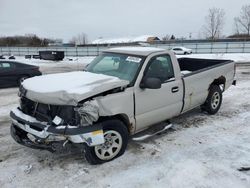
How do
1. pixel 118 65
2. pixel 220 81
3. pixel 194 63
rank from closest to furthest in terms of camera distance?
1. pixel 118 65
2. pixel 220 81
3. pixel 194 63

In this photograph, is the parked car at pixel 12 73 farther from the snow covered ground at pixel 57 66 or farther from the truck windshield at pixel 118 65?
Answer: the truck windshield at pixel 118 65

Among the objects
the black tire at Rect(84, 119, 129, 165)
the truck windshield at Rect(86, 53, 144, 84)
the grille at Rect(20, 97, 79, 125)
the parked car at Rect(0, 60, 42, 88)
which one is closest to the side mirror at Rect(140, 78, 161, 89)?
the truck windshield at Rect(86, 53, 144, 84)

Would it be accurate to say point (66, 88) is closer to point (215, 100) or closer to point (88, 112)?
point (88, 112)

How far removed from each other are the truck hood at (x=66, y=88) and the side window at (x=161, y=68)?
30.0 inches

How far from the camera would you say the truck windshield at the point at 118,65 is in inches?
192

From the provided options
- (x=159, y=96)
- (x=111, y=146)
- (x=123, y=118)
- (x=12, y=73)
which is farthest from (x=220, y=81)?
(x=12, y=73)

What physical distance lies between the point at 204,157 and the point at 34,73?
34.0 ft

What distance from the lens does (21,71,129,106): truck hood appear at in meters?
3.89

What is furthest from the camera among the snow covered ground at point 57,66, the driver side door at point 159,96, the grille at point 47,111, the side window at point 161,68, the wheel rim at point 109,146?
the snow covered ground at point 57,66

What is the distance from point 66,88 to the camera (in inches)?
160

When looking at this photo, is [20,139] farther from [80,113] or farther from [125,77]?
[125,77]

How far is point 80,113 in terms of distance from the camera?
387 cm

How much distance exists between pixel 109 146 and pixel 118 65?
165 cm

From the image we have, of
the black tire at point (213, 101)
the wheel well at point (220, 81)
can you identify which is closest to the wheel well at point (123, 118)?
the black tire at point (213, 101)
